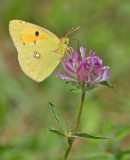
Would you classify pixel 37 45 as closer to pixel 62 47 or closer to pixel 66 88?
pixel 62 47

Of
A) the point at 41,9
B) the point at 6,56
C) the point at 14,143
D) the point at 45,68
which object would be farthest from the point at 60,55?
the point at 41,9

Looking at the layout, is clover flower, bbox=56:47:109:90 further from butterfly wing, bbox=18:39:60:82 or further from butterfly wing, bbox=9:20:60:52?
butterfly wing, bbox=9:20:60:52

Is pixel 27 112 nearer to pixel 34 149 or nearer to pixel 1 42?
pixel 34 149

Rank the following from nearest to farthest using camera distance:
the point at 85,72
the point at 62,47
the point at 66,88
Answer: the point at 85,72 → the point at 62,47 → the point at 66,88

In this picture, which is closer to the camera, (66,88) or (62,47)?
(62,47)

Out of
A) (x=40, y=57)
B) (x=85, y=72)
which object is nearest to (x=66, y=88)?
(x=40, y=57)

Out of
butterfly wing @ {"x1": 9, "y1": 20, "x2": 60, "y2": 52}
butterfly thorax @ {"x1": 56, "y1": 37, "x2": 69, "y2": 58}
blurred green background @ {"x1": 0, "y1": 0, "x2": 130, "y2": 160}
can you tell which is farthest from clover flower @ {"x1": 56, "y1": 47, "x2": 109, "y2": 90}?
blurred green background @ {"x1": 0, "y1": 0, "x2": 130, "y2": 160}
